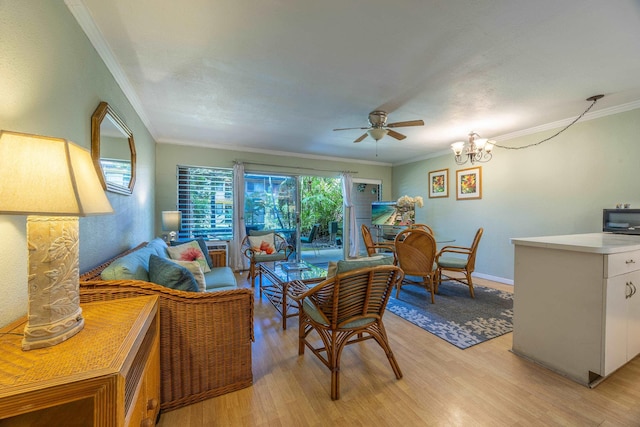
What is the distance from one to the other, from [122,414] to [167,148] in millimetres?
4500

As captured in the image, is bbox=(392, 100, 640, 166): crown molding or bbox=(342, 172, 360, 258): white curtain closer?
bbox=(392, 100, 640, 166): crown molding

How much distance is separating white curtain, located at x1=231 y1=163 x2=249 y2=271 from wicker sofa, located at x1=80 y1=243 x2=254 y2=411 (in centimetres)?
310

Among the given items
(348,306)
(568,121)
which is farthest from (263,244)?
(568,121)

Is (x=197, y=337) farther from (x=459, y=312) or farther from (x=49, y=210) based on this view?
(x=459, y=312)

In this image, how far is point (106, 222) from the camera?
1.97 meters

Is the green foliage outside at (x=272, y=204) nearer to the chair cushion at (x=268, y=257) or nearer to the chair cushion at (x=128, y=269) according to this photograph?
the chair cushion at (x=268, y=257)

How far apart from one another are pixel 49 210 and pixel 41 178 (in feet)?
0.35

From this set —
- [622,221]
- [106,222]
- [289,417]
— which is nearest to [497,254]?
[622,221]

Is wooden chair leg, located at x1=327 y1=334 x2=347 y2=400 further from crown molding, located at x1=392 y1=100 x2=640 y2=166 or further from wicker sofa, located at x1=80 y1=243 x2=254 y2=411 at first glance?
crown molding, located at x1=392 y1=100 x2=640 y2=166

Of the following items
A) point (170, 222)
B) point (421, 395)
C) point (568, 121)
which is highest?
point (568, 121)

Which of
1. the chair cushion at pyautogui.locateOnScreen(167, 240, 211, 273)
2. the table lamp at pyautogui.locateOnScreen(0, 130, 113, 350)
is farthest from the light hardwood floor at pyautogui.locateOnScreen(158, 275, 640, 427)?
the chair cushion at pyautogui.locateOnScreen(167, 240, 211, 273)

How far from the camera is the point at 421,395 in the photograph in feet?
5.25

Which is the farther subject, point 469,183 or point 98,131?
point 469,183

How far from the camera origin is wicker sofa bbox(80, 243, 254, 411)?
143cm
